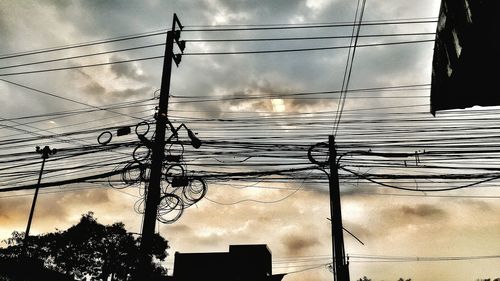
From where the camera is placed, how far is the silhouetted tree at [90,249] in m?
43.8

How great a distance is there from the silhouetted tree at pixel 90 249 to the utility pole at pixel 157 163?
3745 centimetres

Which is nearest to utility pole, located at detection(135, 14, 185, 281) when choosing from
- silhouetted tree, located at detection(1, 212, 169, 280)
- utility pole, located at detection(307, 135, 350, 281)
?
utility pole, located at detection(307, 135, 350, 281)

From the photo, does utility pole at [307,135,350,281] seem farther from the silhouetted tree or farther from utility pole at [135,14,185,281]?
the silhouetted tree

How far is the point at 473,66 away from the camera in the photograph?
3.92m

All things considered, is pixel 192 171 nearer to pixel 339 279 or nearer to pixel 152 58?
pixel 152 58

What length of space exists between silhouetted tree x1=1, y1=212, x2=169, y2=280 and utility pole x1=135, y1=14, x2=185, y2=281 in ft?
123

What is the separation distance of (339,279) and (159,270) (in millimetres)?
39960

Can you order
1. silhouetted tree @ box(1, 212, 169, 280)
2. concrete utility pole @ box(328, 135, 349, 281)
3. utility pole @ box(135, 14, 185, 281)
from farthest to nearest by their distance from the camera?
1. silhouetted tree @ box(1, 212, 169, 280)
2. concrete utility pole @ box(328, 135, 349, 281)
3. utility pole @ box(135, 14, 185, 281)

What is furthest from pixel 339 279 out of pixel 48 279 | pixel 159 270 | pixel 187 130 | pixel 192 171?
pixel 159 270

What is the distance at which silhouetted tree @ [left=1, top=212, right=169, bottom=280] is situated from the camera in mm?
43812

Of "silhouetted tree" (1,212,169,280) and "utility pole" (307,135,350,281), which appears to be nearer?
"utility pole" (307,135,350,281)

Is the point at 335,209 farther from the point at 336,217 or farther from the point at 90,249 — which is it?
the point at 90,249

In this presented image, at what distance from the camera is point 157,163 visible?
8828mm

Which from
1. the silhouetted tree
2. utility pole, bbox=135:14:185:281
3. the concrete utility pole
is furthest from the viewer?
the silhouetted tree
